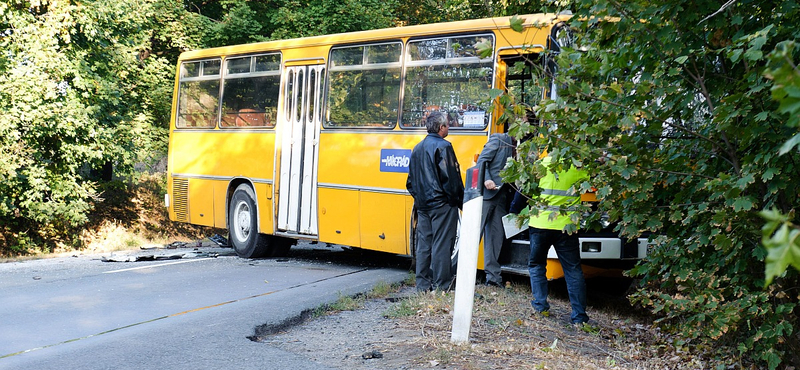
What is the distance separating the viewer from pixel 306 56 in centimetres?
1225

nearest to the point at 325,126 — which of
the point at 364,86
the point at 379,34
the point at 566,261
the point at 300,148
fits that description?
the point at 300,148

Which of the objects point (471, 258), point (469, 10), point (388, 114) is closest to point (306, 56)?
point (388, 114)

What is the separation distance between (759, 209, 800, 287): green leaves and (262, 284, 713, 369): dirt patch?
12.6ft

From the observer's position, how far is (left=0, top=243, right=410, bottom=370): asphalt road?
609cm

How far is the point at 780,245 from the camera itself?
175cm

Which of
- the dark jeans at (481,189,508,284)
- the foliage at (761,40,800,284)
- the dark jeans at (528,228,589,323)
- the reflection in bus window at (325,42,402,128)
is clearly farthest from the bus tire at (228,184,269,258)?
the foliage at (761,40,800,284)

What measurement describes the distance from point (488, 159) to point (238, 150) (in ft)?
18.0

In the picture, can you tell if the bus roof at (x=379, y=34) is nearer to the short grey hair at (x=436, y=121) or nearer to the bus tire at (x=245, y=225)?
the short grey hair at (x=436, y=121)

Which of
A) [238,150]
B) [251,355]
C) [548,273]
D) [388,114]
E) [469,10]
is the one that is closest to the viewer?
[251,355]

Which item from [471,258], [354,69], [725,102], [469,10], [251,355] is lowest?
[251,355]

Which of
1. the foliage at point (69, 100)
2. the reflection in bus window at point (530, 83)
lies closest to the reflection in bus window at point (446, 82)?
the reflection in bus window at point (530, 83)

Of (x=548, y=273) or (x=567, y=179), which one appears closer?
(x=567, y=179)

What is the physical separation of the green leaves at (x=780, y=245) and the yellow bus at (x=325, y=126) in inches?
261

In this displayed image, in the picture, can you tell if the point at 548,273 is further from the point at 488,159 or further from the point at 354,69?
the point at 354,69
